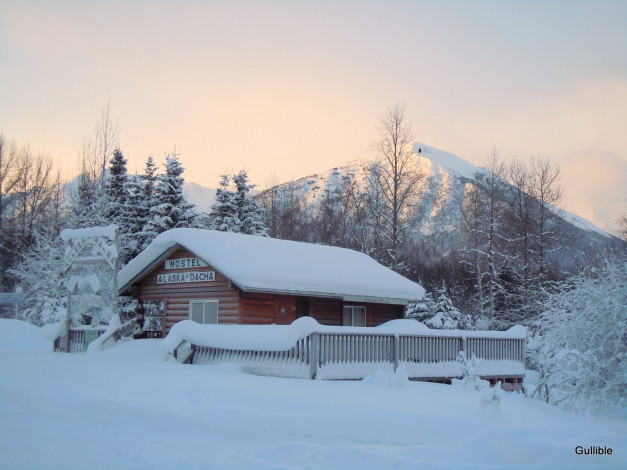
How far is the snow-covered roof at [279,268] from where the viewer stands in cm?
2088

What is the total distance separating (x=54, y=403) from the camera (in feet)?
38.8

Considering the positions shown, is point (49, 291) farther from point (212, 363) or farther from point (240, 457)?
point (240, 457)

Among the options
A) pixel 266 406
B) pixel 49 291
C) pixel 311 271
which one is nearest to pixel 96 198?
pixel 49 291

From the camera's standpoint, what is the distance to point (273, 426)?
1010cm

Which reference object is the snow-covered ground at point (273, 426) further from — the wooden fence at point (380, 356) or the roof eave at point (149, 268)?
the roof eave at point (149, 268)

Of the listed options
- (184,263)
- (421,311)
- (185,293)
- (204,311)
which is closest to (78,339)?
(185,293)

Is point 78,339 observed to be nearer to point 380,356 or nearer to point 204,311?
point 204,311

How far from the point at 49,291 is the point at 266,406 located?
27929 millimetres

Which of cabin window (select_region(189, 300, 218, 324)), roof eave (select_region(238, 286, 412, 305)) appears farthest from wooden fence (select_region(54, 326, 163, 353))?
roof eave (select_region(238, 286, 412, 305))

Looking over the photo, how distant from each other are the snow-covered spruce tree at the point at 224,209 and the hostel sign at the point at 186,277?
1830 cm

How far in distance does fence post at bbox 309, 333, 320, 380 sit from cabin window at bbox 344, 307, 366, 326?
1040cm

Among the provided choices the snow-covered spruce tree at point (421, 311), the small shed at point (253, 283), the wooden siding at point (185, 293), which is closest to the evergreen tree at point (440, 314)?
the snow-covered spruce tree at point (421, 311)

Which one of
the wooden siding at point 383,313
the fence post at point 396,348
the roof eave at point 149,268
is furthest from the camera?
the wooden siding at point 383,313

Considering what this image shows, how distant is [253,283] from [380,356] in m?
5.37
